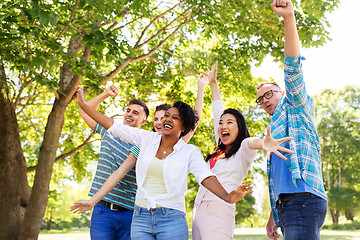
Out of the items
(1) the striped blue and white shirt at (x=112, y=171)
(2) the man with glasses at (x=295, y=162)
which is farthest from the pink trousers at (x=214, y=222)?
(1) the striped blue and white shirt at (x=112, y=171)

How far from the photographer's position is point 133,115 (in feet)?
15.3

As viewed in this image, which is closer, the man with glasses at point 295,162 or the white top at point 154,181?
the man with glasses at point 295,162

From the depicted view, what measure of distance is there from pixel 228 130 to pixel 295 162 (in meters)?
0.88

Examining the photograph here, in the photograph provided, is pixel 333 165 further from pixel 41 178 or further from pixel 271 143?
pixel 271 143

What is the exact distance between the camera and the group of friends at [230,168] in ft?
9.84

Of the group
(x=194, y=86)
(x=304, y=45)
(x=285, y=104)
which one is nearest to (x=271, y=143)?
(x=285, y=104)

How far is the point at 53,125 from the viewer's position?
31.8 ft

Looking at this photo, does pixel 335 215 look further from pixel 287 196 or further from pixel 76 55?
pixel 287 196

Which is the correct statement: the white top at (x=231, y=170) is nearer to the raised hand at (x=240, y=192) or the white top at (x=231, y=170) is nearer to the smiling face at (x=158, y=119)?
the raised hand at (x=240, y=192)

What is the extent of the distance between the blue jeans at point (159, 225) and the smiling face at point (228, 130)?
2.85 ft

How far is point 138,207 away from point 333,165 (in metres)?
41.7

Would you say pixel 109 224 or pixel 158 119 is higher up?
pixel 158 119

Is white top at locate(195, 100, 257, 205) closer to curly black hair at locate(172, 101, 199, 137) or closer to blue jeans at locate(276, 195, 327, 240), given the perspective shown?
curly black hair at locate(172, 101, 199, 137)

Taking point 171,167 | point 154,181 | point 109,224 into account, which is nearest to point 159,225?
point 154,181
